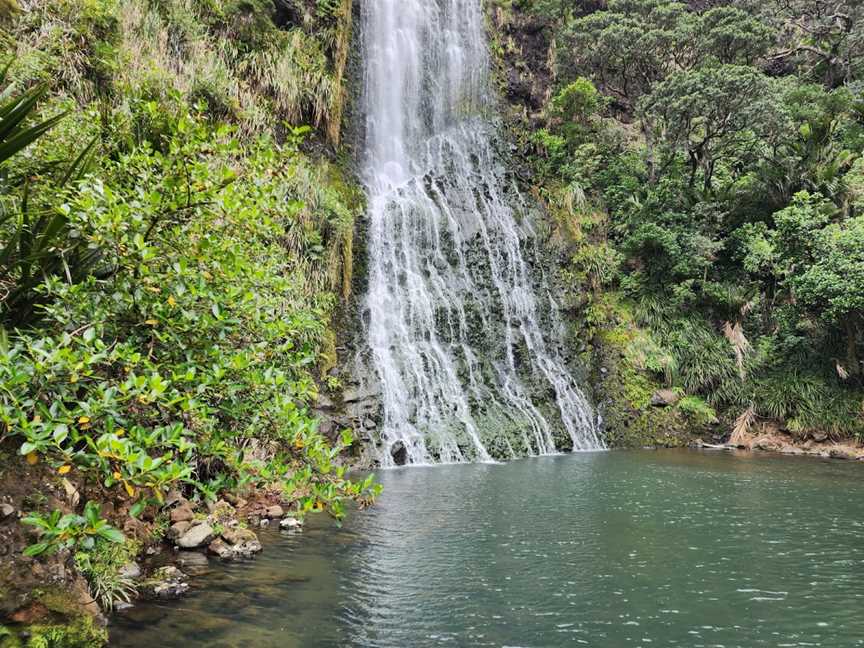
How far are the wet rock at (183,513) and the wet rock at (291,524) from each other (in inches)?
47.0

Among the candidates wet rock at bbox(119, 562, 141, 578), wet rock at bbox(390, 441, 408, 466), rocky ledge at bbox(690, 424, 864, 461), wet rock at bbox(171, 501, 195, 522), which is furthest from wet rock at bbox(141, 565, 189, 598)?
rocky ledge at bbox(690, 424, 864, 461)

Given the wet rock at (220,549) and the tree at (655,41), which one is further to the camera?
the tree at (655,41)

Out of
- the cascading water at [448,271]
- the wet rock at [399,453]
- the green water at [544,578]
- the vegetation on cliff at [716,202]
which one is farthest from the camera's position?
the vegetation on cliff at [716,202]

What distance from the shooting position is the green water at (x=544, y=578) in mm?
4258

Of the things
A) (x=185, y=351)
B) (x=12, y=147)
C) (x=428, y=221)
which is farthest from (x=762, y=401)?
(x=12, y=147)

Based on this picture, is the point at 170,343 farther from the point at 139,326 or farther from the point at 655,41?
the point at 655,41

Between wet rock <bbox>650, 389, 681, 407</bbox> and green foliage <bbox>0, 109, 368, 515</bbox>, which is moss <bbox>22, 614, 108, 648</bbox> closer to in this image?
→ green foliage <bbox>0, 109, 368, 515</bbox>

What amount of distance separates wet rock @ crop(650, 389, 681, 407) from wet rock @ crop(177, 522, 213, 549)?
15.0 metres

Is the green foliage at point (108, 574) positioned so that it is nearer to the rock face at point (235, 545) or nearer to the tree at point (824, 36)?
the rock face at point (235, 545)

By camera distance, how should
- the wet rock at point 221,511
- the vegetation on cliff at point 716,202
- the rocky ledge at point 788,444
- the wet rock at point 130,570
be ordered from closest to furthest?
the wet rock at point 130,570 → the wet rock at point 221,511 → the rocky ledge at point 788,444 → the vegetation on cliff at point 716,202

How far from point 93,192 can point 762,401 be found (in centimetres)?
1882

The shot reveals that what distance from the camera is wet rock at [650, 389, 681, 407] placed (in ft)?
56.7

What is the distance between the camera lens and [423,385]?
47.6 ft

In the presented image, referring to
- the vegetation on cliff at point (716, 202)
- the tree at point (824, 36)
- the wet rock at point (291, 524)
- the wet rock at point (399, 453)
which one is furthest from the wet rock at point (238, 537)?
the tree at point (824, 36)
